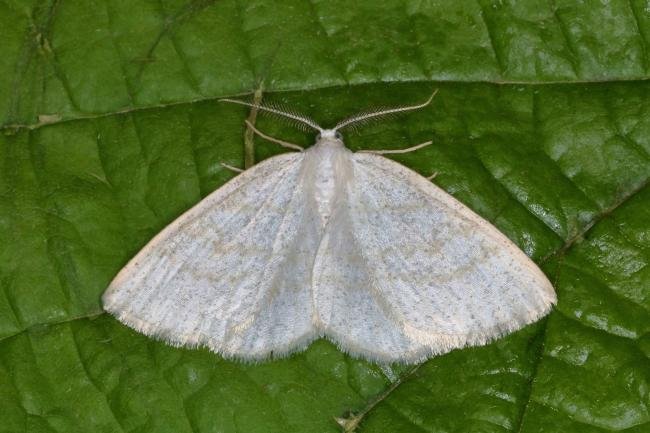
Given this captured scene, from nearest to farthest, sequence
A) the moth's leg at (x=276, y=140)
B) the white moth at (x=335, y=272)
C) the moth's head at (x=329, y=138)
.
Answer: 1. the white moth at (x=335, y=272)
2. the moth's head at (x=329, y=138)
3. the moth's leg at (x=276, y=140)

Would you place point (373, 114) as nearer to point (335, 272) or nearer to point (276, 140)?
point (276, 140)

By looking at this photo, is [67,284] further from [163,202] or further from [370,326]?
[370,326]

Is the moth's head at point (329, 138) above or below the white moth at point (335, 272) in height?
above

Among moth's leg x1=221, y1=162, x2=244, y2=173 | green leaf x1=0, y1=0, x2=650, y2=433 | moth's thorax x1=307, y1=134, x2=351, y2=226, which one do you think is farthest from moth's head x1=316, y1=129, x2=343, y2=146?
moth's leg x1=221, y1=162, x2=244, y2=173

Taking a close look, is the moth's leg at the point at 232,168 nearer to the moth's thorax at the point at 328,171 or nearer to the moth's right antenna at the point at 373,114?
the moth's thorax at the point at 328,171

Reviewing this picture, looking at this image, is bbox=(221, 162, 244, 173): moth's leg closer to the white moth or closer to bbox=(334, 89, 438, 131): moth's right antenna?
the white moth

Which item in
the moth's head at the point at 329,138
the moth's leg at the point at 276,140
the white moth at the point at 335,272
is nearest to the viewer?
the white moth at the point at 335,272

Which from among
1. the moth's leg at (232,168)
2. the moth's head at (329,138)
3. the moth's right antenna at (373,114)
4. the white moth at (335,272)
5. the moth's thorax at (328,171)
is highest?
the moth's right antenna at (373,114)

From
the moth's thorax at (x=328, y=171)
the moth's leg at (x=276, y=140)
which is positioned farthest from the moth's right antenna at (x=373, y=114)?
the moth's leg at (x=276, y=140)
